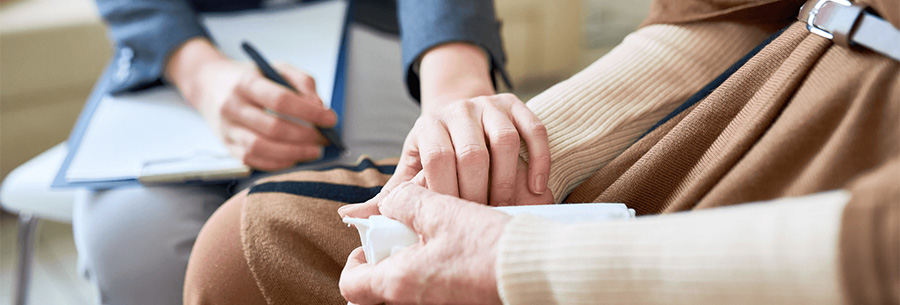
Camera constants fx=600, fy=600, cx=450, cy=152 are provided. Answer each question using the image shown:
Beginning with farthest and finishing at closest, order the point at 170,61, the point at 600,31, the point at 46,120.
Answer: the point at 600,31, the point at 46,120, the point at 170,61

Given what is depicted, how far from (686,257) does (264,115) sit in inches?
19.7

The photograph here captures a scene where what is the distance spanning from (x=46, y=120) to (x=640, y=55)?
5.28 ft

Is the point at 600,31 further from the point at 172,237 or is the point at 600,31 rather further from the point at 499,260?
the point at 499,260

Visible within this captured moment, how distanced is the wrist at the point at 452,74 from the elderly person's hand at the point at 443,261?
0.25 meters

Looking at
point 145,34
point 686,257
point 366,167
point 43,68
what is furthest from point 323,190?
point 43,68

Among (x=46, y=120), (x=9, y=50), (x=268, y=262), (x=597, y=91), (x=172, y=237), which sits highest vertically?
(x=597, y=91)

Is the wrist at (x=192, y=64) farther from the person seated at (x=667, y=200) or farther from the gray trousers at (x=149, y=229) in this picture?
the person seated at (x=667, y=200)

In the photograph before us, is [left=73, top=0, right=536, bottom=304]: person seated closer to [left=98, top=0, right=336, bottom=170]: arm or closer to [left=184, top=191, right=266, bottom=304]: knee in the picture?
[left=98, top=0, right=336, bottom=170]: arm

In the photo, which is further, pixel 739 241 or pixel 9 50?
pixel 9 50

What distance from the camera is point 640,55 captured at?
0.50 meters

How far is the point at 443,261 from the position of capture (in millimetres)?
332

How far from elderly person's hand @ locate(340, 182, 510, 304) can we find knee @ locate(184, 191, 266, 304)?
148 millimetres

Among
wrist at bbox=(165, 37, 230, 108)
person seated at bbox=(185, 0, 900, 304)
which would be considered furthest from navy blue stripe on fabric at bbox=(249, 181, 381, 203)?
wrist at bbox=(165, 37, 230, 108)

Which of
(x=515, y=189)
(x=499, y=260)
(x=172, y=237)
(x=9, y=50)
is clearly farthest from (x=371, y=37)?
(x=9, y=50)
